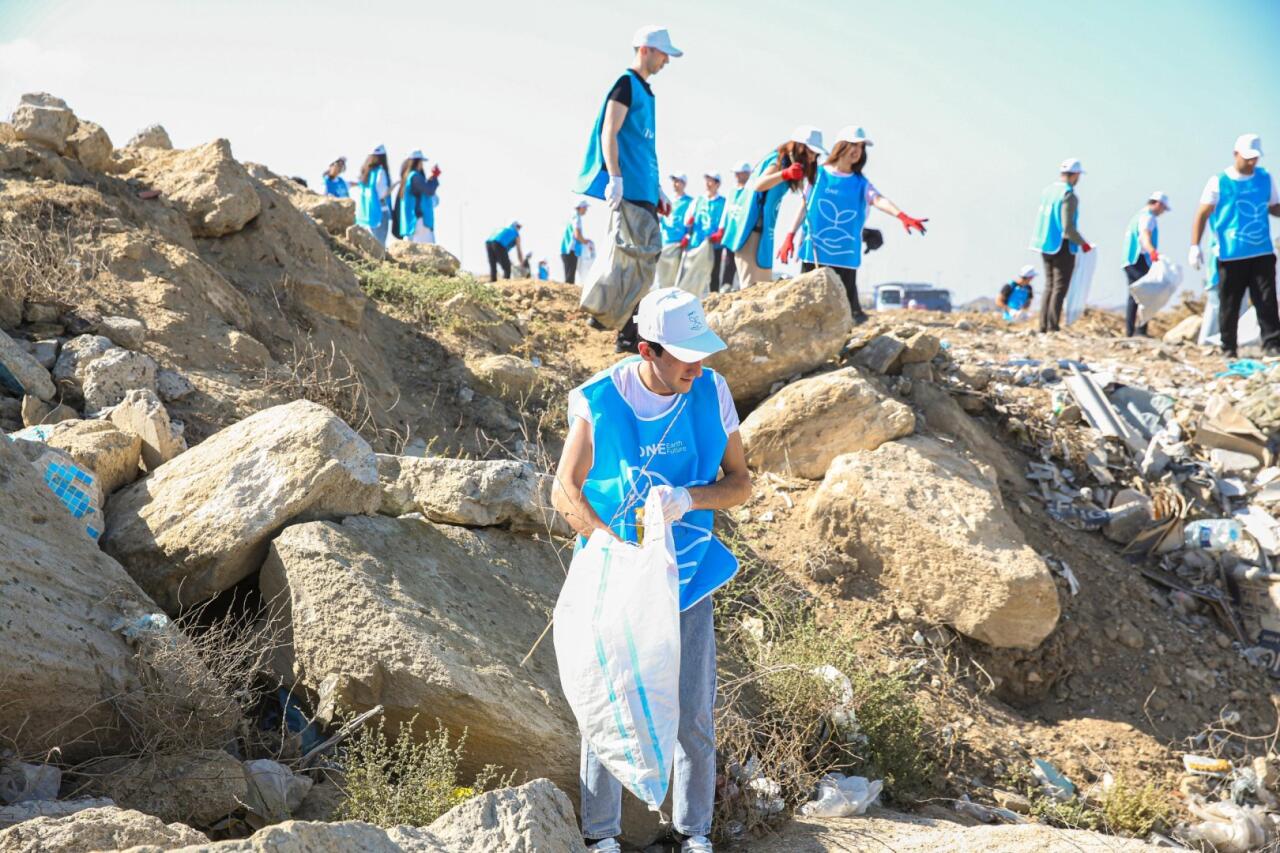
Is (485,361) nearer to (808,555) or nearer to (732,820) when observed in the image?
(808,555)

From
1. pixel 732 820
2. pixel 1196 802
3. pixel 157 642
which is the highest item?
pixel 157 642

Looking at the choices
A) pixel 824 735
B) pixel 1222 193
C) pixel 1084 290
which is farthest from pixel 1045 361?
pixel 824 735

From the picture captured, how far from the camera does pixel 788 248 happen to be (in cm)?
746

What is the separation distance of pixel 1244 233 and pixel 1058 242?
1855mm

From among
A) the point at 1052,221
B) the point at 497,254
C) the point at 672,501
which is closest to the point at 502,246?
the point at 497,254

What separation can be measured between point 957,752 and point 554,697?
2.11m

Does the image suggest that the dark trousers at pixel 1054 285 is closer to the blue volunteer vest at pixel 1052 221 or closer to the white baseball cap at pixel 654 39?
the blue volunteer vest at pixel 1052 221

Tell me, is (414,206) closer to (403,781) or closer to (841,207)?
(841,207)

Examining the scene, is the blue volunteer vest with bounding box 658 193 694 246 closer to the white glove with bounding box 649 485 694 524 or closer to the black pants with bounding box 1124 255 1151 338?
the black pants with bounding box 1124 255 1151 338

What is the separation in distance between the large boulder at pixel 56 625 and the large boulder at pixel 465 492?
1023 millimetres

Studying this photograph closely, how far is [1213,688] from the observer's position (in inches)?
218

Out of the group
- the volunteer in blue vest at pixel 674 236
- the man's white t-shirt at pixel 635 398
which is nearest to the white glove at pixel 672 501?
the man's white t-shirt at pixel 635 398

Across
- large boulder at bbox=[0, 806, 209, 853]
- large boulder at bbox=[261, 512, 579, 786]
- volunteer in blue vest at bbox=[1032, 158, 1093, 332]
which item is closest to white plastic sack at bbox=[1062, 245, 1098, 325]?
volunteer in blue vest at bbox=[1032, 158, 1093, 332]

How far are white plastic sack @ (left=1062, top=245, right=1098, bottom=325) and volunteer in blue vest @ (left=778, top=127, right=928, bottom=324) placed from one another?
14.4 feet
